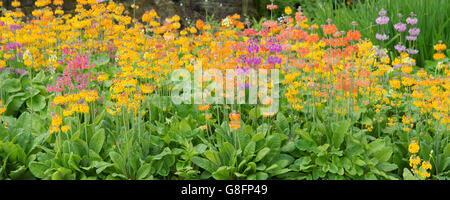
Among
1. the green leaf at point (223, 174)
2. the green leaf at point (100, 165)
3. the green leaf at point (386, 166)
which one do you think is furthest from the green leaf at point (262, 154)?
the green leaf at point (100, 165)

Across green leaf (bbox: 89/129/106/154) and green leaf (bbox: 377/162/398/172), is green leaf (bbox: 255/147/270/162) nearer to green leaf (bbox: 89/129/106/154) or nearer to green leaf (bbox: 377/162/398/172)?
green leaf (bbox: 377/162/398/172)

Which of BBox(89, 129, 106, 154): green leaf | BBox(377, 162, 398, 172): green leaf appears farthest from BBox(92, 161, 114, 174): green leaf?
BBox(377, 162, 398, 172): green leaf

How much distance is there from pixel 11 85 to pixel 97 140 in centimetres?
151

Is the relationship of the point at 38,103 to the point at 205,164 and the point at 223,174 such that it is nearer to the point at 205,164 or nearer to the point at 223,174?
the point at 205,164

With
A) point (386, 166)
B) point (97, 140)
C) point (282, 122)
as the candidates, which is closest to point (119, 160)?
point (97, 140)

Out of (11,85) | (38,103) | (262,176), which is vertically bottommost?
(262,176)

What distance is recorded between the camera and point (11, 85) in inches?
165

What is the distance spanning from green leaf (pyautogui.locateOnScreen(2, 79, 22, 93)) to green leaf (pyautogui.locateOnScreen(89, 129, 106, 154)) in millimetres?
1379

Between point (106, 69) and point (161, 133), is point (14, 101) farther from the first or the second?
point (161, 133)

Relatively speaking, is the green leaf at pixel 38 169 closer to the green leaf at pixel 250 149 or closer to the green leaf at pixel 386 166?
the green leaf at pixel 250 149

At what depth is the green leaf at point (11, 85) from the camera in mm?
4121

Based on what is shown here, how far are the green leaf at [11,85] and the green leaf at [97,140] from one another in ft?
4.52

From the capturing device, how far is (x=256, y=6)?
8945mm
